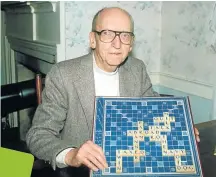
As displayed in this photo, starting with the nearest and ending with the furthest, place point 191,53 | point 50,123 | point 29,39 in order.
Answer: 1. point 50,123
2. point 191,53
3. point 29,39

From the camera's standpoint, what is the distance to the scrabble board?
0.85 meters

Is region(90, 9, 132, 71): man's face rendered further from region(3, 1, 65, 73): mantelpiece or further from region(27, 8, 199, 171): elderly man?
region(3, 1, 65, 73): mantelpiece

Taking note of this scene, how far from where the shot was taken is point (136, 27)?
7.28ft

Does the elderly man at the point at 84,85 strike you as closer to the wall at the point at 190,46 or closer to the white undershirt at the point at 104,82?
the white undershirt at the point at 104,82

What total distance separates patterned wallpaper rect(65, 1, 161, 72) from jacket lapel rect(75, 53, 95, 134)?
74 cm

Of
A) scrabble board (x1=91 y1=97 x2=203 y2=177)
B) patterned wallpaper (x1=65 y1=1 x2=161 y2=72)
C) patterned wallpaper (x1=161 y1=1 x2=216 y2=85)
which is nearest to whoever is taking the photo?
scrabble board (x1=91 y1=97 x2=203 y2=177)

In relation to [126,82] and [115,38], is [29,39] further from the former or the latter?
[115,38]

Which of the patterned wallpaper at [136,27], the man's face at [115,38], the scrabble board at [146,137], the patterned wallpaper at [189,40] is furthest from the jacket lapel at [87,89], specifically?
the patterned wallpaper at [189,40]

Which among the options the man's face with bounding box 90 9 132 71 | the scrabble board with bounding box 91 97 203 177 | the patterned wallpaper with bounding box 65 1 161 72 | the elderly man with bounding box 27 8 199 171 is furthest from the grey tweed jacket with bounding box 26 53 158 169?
the patterned wallpaper with bounding box 65 1 161 72

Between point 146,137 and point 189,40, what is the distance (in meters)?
1.26

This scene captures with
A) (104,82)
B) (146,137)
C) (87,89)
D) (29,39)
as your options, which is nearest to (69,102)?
(87,89)

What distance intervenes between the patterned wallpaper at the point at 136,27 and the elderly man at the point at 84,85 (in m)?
0.68

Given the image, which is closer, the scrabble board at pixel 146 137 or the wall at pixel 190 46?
the scrabble board at pixel 146 137

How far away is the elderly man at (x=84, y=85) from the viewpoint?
1.16 m
